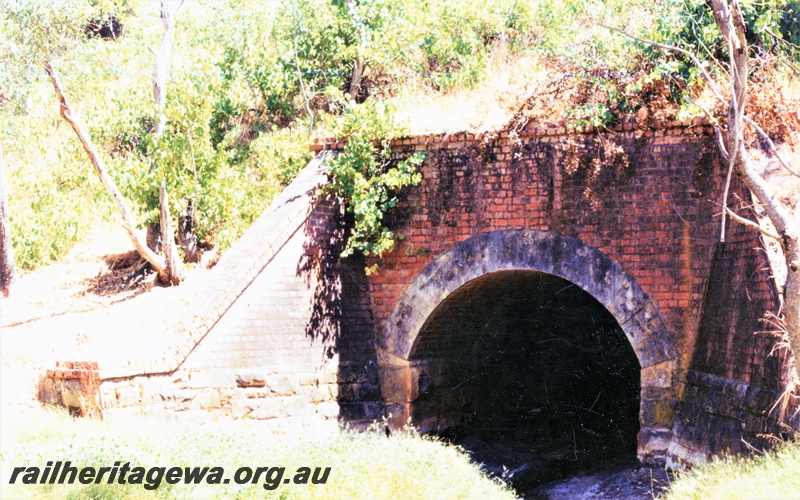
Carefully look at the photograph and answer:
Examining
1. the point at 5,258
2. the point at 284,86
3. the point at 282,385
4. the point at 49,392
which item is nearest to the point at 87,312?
the point at 5,258

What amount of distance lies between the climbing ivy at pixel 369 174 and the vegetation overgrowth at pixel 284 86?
0.07ft

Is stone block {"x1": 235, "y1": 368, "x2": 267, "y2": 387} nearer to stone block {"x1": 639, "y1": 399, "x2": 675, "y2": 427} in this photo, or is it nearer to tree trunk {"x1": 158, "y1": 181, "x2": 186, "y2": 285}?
tree trunk {"x1": 158, "y1": 181, "x2": 186, "y2": 285}

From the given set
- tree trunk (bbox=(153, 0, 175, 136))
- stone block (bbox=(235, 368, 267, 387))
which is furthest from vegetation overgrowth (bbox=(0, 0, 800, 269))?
stone block (bbox=(235, 368, 267, 387))

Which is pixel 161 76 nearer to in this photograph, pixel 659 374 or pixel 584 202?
pixel 584 202

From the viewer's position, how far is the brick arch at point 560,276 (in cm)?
876

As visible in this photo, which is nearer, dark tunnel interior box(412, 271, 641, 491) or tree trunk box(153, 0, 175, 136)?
dark tunnel interior box(412, 271, 641, 491)

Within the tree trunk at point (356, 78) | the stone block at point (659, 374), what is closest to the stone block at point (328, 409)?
the stone block at point (659, 374)

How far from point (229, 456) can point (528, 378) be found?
Result: 728 centimetres

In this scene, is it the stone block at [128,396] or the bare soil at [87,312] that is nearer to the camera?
the stone block at [128,396]

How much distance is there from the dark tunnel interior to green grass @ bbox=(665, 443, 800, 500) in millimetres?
3313

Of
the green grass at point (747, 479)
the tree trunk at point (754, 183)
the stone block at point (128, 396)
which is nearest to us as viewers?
the green grass at point (747, 479)

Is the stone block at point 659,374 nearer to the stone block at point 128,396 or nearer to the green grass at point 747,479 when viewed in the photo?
the green grass at point 747,479

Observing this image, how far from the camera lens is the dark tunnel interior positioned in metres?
10.9

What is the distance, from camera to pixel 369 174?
34.4 feet
